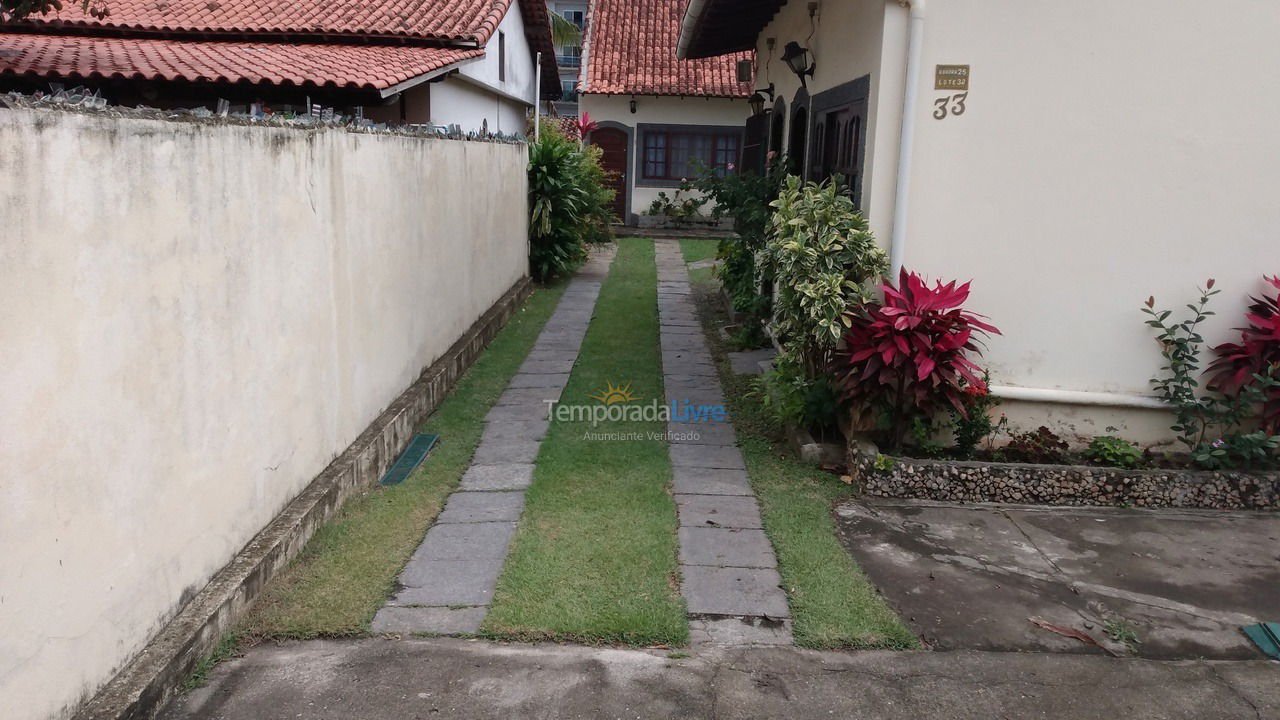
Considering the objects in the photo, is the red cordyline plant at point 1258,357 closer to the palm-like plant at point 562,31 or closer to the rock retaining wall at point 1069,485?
the rock retaining wall at point 1069,485

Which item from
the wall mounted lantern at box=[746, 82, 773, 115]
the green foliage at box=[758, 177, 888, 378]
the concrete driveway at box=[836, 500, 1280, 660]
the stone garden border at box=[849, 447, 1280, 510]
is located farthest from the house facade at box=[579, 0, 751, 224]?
the concrete driveway at box=[836, 500, 1280, 660]

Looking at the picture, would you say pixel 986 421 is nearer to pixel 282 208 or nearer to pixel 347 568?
pixel 347 568

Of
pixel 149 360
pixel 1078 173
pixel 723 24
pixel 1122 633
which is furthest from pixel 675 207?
pixel 149 360

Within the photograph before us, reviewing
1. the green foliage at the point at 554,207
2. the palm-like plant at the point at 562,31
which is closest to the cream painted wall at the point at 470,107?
the green foliage at the point at 554,207

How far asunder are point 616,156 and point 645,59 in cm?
218

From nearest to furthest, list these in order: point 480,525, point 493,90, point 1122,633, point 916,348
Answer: point 1122,633 → point 480,525 → point 916,348 → point 493,90

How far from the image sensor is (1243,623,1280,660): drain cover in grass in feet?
12.6

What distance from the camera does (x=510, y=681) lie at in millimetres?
3430

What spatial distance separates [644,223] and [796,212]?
14.0 metres

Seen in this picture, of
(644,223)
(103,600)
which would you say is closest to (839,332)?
(103,600)

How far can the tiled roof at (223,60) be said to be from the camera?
930 cm

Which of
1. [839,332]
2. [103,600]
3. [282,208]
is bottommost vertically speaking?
[103,600]

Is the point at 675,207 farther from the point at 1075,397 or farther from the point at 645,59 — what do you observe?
the point at 1075,397

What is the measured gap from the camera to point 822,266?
5.48m
